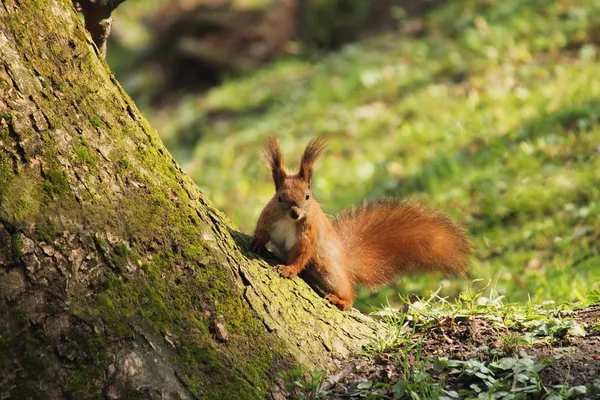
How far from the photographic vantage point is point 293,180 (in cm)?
303

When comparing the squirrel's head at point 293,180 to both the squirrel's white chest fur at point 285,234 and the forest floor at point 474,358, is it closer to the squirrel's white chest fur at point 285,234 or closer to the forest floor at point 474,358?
the squirrel's white chest fur at point 285,234

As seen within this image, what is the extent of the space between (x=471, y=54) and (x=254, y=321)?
5382 mm

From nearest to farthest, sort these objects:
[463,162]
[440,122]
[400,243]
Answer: [400,243], [463,162], [440,122]

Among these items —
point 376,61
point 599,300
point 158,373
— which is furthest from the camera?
point 376,61

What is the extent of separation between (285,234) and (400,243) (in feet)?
1.74

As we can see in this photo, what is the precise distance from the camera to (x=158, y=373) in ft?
6.88

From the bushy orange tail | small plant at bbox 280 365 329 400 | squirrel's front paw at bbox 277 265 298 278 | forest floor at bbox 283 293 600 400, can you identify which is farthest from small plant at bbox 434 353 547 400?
the bushy orange tail

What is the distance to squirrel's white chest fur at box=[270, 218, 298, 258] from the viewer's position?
297 cm

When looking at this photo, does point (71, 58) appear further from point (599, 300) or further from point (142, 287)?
point (599, 300)

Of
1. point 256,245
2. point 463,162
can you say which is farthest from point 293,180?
point 463,162

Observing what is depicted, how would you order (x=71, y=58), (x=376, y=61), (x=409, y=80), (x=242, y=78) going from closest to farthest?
1. (x=71, y=58)
2. (x=409, y=80)
3. (x=376, y=61)
4. (x=242, y=78)

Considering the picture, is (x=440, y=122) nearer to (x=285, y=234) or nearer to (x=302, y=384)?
(x=285, y=234)

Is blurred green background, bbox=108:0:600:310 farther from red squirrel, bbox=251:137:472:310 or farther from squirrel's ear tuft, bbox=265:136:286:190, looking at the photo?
squirrel's ear tuft, bbox=265:136:286:190

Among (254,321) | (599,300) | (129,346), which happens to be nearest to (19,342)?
(129,346)
